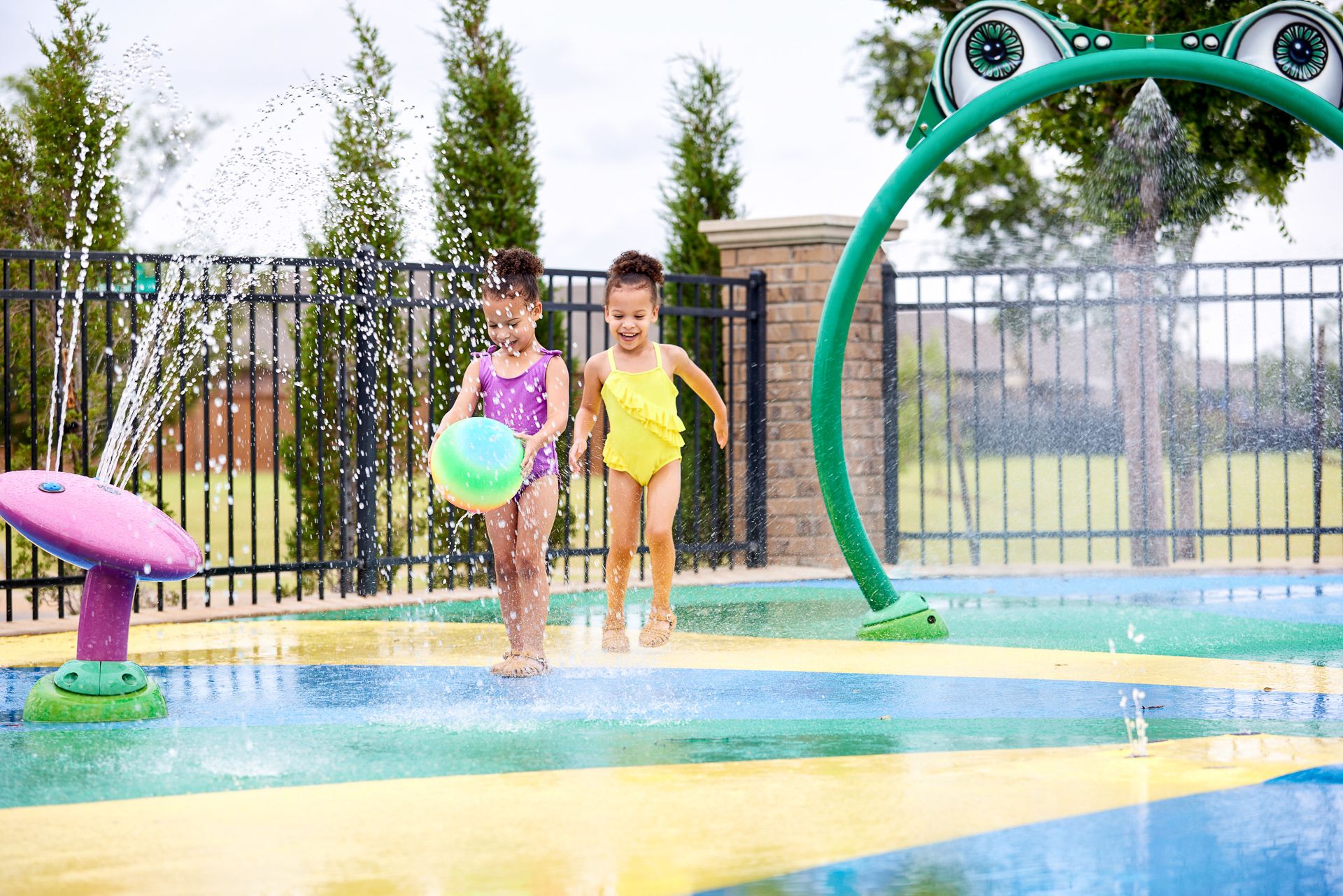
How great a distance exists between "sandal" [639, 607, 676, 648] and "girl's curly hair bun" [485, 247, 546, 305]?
5.03ft

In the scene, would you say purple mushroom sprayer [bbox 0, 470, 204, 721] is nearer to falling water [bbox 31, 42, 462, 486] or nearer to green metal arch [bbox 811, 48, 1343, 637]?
falling water [bbox 31, 42, 462, 486]

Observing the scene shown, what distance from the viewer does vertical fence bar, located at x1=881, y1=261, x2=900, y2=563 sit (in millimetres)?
10234

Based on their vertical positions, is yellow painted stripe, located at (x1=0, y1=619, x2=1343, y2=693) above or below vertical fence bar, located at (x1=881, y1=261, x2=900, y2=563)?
below

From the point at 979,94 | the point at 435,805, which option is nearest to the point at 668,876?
the point at 435,805

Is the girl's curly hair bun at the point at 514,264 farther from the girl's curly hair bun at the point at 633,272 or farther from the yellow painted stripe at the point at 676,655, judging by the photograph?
the yellow painted stripe at the point at 676,655

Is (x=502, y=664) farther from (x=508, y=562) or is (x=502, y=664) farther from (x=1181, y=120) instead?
(x=1181, y=120)

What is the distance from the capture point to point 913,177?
259 inches

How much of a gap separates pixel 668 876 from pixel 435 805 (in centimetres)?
82

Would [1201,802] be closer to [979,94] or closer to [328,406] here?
[979,94]

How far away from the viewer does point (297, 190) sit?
6.73m

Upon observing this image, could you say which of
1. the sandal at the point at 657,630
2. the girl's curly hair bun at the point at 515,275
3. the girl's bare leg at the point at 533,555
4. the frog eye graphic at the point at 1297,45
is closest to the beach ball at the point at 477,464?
the girl's bare leg at the point at 533,555

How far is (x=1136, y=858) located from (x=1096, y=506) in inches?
502

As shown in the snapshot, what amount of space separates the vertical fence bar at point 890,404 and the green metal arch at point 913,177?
3.61 meters

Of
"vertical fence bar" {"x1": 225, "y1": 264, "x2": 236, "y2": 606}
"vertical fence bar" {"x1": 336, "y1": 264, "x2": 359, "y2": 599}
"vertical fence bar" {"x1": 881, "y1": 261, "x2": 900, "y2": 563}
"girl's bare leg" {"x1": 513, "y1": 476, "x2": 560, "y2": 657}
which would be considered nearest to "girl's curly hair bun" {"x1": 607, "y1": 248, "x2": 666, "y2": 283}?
"girl's bare leg" {"x1": 513, "y1": 476, "x2": 560, "y2": 657}
